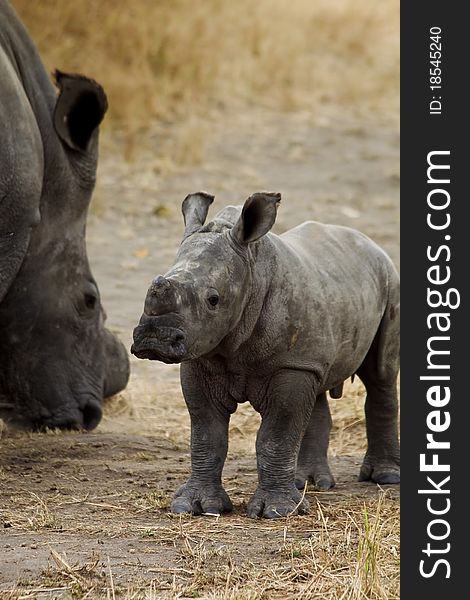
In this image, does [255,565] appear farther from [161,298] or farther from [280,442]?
[161,298]

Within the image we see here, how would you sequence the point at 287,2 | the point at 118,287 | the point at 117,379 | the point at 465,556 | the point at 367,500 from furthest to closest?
the point at 287,2 → the point at 118,287 → the point at 117,379 → the point at 367,500 → the point at 465,556

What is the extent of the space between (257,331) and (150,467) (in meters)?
1.60

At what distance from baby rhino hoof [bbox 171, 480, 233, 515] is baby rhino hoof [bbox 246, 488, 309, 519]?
119mm

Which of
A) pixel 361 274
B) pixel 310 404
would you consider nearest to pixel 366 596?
pixel 310 404

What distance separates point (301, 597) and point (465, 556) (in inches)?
26.8

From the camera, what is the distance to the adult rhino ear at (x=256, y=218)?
5.83 meters

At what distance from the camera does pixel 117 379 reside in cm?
864

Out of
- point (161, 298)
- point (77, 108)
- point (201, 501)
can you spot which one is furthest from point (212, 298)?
point (77, 108)

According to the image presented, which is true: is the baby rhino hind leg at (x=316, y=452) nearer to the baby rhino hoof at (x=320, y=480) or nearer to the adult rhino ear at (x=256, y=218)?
the baby rhino hoof at (x=320, y=480)

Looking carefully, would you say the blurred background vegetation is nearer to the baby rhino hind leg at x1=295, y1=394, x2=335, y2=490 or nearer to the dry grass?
the baby rhino hind leg at x1=295, y1=394, x2=335, y2=490

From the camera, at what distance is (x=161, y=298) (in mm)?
5449

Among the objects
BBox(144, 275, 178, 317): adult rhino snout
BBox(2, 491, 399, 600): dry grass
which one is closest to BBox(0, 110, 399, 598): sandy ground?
BBox(2, 491, 399, 600): dry grass

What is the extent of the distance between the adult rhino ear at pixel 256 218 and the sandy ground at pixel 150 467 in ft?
3.82

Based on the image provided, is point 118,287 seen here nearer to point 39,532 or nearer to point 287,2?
point 39,532
